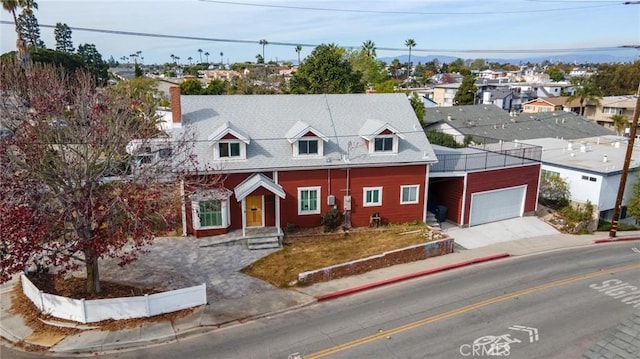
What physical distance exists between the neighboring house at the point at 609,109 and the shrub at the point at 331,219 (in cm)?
6800

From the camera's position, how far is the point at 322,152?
26578 millimetres

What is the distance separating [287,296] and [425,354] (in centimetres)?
642

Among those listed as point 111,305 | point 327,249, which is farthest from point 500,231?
point 111,305

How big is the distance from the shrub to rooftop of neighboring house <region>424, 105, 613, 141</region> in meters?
29.3

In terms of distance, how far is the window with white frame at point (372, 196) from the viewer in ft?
89.5

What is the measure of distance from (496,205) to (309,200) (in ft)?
43.7

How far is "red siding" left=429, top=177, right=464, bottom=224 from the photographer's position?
29359mm

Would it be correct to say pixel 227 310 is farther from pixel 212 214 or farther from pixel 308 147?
pixel 308 147

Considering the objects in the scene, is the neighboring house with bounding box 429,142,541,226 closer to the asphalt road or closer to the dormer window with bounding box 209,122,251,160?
the asphalt road

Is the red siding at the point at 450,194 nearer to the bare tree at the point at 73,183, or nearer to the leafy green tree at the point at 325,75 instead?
the bare tree at the point at 73,183

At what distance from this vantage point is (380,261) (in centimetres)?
2191

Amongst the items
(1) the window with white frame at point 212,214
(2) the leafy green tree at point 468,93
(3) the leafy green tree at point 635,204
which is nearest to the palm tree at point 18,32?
(1) the window with white frame at point 212,214

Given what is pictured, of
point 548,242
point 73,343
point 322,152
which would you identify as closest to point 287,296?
point 73,343

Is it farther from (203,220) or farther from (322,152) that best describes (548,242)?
(203,220)
